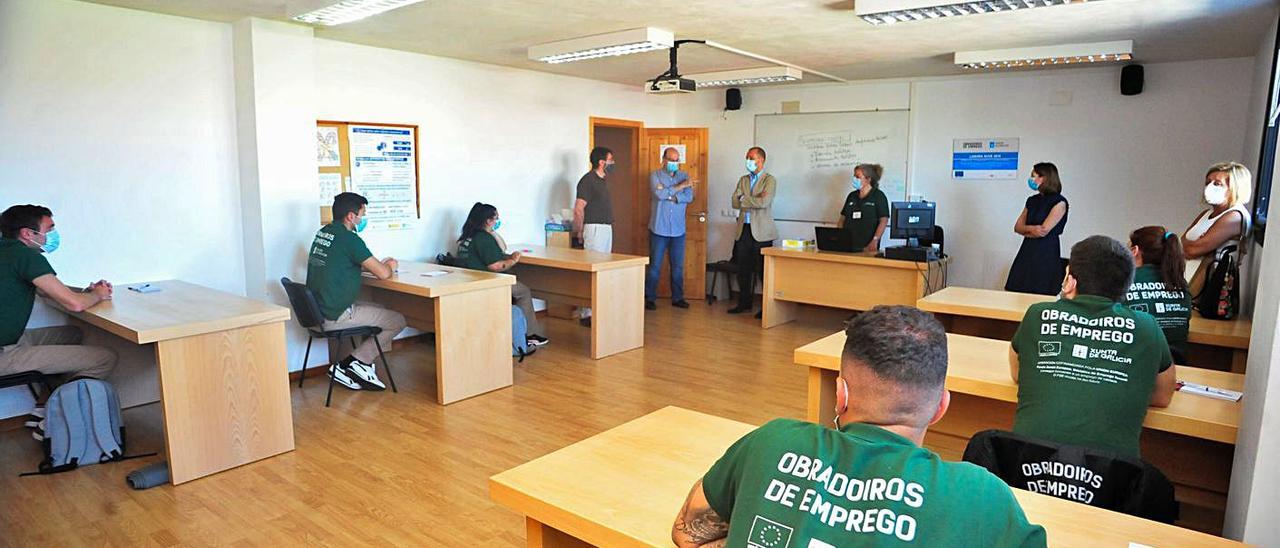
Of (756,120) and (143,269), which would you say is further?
(756,120)

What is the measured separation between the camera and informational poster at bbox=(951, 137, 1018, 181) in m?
6.87

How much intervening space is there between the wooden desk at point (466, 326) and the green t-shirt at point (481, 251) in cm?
38

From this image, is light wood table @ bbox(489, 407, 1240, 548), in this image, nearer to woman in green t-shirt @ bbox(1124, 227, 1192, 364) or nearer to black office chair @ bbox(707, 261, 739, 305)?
woman in green t-shirt @ bbox(1124, 227, 1192, 364)

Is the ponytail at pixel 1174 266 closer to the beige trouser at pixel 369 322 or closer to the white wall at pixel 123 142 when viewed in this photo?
the beige trouser at pixel 369 322

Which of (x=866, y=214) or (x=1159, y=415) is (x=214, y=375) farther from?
(x=866, y=214)

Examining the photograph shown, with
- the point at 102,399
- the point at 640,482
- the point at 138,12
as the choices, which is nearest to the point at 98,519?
the point at 102,399

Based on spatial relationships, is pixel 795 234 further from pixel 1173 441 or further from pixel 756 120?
pixel 1173 441

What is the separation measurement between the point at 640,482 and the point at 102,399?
11.0 ft

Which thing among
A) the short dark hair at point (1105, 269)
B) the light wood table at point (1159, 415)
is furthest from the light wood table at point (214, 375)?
the short dark hair at point (1105, 269)

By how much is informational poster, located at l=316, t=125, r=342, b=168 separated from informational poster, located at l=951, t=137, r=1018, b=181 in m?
5.43

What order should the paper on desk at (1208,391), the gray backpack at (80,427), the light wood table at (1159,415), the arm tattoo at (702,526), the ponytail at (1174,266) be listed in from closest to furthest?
the arm tattoo at (702,526)
the light wood table at (1159,415)
the paper on desk at (1208,391)
the ponytail at (1174,266)
the gray backpack at (80,427)

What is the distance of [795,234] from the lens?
27.2 ft

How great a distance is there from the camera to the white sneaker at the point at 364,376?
4977 mm

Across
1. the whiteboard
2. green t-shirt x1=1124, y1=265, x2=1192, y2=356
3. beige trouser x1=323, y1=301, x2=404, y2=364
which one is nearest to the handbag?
green t-shirt x1=1124, y1=265, x2=1192, y2=356
